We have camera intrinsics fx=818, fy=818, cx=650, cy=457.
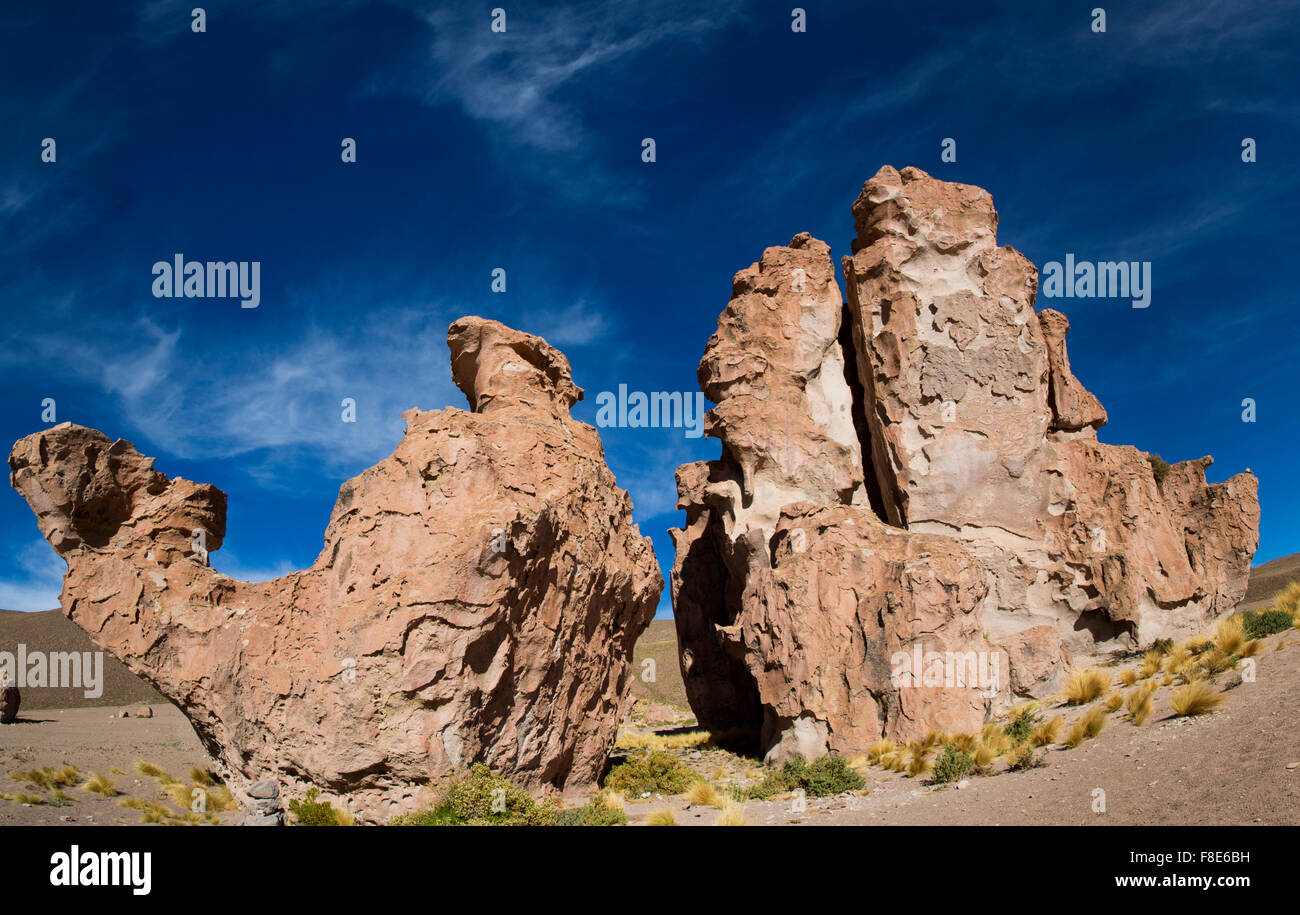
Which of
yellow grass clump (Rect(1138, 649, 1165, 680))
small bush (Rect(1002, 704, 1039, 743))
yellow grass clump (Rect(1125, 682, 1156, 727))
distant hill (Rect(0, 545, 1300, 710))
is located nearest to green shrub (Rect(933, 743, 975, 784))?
small bush (Rect(1002, 704, 1039, 743))

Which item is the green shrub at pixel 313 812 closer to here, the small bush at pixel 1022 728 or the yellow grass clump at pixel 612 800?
the yellow grass clump at pixel 612 800

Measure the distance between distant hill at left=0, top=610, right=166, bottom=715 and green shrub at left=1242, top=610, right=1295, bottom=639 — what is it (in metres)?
48.0

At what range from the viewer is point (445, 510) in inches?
525

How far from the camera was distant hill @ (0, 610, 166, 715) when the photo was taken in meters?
47.9

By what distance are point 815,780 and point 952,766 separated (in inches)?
115

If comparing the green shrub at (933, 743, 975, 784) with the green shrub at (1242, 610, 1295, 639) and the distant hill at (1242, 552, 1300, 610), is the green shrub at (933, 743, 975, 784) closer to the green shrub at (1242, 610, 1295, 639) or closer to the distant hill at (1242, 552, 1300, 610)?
the green shrub at (1242, 610, 1295, 639)

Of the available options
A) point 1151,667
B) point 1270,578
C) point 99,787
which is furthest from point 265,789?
point 1270,578

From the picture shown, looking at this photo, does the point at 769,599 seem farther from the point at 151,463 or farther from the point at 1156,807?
the point at 151,463

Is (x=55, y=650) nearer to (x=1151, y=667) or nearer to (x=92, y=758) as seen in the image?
(x=92, y=758)

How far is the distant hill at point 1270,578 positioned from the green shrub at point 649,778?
35.7 m

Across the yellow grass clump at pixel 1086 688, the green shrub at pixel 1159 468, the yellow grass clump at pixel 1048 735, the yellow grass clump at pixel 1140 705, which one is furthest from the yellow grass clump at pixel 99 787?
the green shrub at pixel 1159 468
